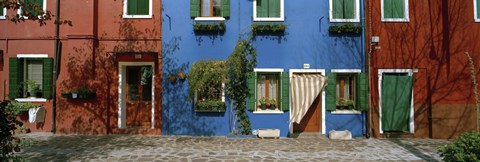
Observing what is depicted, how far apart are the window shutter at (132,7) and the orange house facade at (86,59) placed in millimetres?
34

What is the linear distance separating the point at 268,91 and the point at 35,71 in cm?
819

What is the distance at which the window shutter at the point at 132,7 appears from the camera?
11211 mm

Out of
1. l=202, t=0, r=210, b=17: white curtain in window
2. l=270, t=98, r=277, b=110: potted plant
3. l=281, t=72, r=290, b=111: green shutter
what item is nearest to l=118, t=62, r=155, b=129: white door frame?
l=202, t=0, r=210, b=17: white curtain in window

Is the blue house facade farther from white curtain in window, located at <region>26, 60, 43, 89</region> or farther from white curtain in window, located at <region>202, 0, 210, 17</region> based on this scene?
white curtain in window, located at <region>26, 60, 43, 89</region>

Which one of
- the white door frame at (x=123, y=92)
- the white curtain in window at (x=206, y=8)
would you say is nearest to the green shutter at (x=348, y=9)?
the white curtain in window at (x=206, y=8)

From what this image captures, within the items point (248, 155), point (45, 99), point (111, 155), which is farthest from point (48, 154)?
point (248, 155)

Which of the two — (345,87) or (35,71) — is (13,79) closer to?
(35,71)

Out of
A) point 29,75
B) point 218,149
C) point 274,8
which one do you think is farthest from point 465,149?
point 29,75

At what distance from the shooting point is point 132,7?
36.8 ft

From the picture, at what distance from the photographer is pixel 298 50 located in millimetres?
11008

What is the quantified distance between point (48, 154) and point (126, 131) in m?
3.10

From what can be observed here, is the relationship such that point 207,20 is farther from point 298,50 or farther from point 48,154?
point 48,154

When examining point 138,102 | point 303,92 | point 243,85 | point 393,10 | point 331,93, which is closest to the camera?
point 303,92

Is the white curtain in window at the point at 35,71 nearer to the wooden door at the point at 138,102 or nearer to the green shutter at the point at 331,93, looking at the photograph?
the wooden door at the point at 138,102
